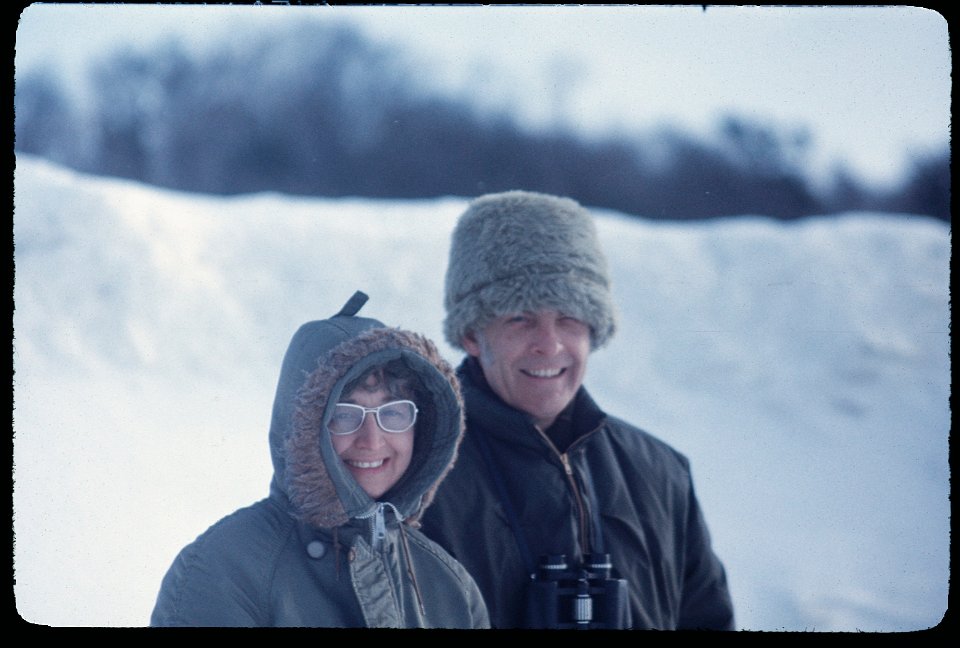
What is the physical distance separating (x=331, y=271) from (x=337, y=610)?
1146 mm

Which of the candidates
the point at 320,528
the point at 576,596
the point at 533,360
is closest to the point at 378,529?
the point at 320,528

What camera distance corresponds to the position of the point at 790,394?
2793 millimetres

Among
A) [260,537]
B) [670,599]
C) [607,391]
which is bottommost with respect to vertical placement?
[670,599]

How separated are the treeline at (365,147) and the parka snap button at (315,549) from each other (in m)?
1.34

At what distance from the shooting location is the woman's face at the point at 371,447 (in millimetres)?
1750

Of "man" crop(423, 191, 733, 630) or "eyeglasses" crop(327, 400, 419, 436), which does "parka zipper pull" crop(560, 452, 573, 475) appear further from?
"eyeglasses" crop(327, 400, 419, 436)

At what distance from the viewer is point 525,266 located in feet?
7.47

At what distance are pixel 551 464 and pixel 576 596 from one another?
0.99 feet

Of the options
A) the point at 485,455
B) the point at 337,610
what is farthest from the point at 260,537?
the point at 485,455

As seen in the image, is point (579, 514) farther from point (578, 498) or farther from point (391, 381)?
point (391, 381)

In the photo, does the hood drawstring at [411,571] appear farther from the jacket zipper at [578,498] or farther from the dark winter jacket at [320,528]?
the jacket zipper at [578,498]

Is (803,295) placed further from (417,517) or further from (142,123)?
(142,123)

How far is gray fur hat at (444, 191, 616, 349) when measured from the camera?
2.27 meters

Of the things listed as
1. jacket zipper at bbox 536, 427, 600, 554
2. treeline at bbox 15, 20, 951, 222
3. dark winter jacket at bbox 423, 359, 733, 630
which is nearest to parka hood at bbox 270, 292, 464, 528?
dark winter jacket at bbox 423, 359, 733, 630
